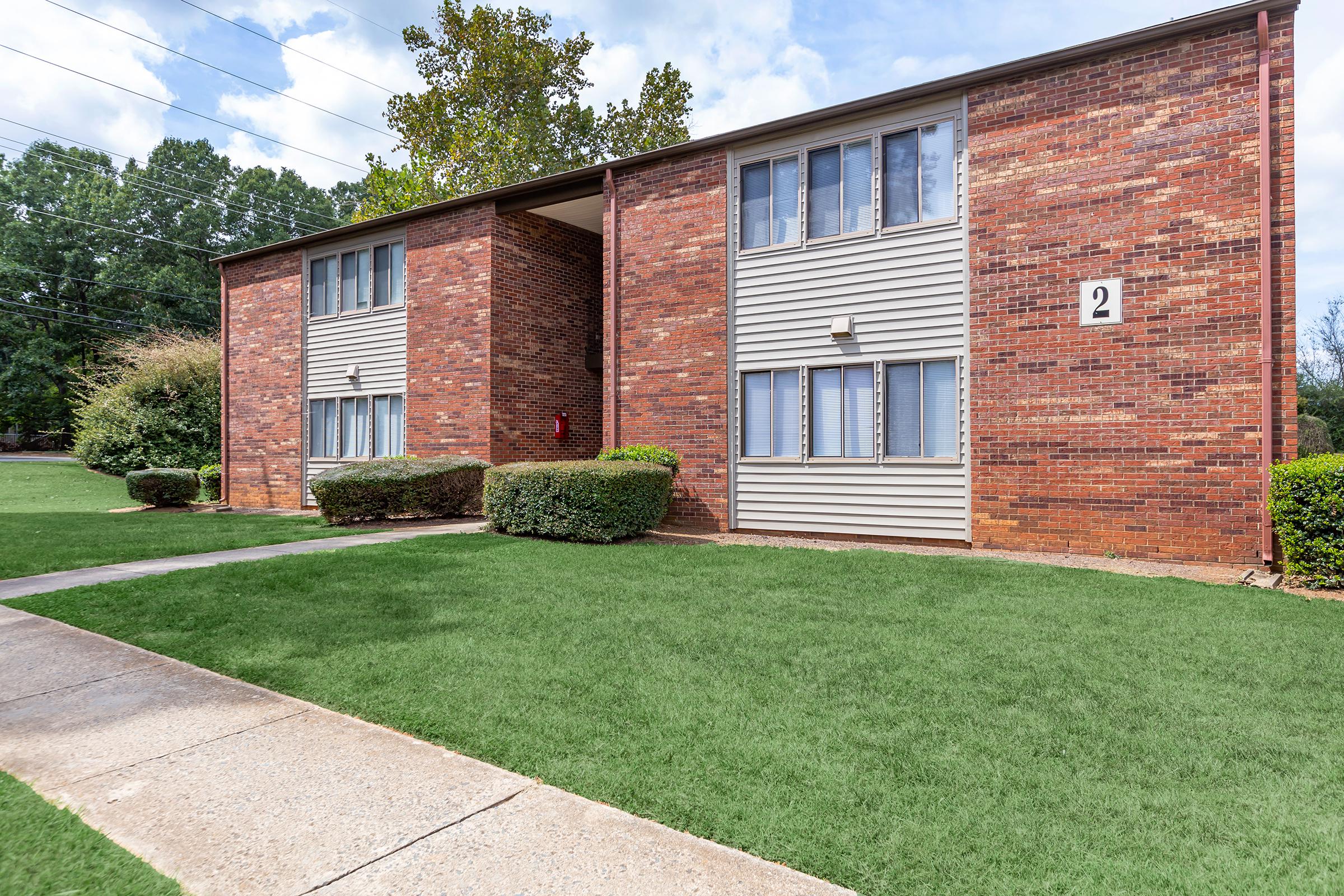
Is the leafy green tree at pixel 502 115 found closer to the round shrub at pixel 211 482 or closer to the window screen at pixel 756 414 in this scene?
the round shrub at pixel 211 482

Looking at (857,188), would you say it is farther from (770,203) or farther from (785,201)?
(770,203)

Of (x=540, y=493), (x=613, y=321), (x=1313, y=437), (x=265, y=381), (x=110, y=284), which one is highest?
(x=110, y=284)

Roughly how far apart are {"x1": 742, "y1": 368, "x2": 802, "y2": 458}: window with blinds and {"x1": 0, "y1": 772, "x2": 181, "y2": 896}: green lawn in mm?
9183

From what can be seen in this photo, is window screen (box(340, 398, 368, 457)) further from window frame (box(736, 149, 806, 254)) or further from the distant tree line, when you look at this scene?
the distant tree line

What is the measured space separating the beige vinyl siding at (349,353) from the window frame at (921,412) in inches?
397

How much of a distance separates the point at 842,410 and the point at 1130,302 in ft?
12.0

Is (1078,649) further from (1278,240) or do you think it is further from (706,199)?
(706,199)

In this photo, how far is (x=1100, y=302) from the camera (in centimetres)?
866

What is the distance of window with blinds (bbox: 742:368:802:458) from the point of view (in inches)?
428

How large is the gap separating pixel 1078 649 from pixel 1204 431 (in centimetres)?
479

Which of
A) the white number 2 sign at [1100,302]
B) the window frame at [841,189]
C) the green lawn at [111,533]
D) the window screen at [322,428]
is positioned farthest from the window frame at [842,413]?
the window screen at [322,428]

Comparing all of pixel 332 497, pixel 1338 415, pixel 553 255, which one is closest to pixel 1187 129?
pixel 553 255

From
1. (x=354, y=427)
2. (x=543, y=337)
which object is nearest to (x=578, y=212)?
(x=543, y=337)

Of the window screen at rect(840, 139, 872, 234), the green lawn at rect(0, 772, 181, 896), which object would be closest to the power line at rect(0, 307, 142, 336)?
the window screen at rect(840, 139, 872, 234)
